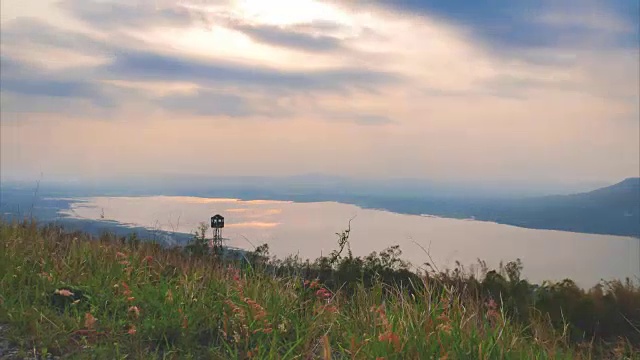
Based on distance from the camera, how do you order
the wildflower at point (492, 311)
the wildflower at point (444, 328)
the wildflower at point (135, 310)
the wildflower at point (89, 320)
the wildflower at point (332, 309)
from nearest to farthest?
the wildflower at point (444, 328) < the wildflower at point (89, 320) < the wildflower at point (135, 310) < the wildflower at point (492, 311) < the wildflower at point (332, 309)

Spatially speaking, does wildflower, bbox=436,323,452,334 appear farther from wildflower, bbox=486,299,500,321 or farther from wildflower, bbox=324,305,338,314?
wildflower, bbox=324,305,338,314

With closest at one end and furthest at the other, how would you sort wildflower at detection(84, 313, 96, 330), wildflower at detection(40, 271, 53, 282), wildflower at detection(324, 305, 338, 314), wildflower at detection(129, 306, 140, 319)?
1. wildflower at detection(84, 313, 96, 330)
2. wildflower at detection(129, 306, 140, 319)
3. wildflower at detection(324, 305, 338, 314)
4. wildflower at detection(40, 271, 53, 282)

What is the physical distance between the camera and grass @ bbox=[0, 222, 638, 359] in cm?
473

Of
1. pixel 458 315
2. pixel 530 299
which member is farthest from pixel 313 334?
pixel 530 299

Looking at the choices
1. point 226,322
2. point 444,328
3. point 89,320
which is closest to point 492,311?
point 444,328

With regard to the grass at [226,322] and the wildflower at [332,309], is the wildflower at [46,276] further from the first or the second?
the wildflower at [332,309]

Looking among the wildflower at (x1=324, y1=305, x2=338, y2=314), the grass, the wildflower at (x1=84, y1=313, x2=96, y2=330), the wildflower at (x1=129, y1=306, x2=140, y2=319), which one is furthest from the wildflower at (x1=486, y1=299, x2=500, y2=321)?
the wildflower at (x1=84, y1=313, x2=96, y2=330)

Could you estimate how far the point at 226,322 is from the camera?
5227 mm

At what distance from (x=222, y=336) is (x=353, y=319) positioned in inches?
46.7

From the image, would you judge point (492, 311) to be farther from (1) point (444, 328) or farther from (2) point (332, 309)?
(2) point (332, 309)

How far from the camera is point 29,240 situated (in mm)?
8289

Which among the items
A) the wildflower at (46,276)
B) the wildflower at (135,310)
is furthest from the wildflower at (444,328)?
the wildflower at (46,276)

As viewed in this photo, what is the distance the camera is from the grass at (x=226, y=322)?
4727mm

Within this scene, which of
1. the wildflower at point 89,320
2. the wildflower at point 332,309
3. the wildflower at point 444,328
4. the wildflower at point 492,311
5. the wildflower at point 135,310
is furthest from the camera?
the wildflower at point 332,309
